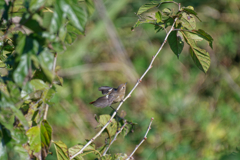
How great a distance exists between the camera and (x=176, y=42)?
1213mm

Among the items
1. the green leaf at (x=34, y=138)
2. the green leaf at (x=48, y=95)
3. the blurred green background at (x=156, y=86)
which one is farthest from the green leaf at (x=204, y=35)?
the blurred green background at (x=156, y=86)

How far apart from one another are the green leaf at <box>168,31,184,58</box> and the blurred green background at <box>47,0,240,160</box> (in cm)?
187

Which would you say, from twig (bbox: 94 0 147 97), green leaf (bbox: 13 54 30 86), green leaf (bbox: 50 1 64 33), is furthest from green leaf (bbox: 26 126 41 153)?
twig (bbox: 94 0 147 97)

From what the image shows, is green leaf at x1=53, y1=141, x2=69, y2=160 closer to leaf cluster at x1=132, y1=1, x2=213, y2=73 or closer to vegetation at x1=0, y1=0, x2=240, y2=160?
vegetation at x1=0, y1=0, x2=240, y2=160

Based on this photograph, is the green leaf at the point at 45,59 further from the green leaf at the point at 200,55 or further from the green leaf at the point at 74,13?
the green leaf at the point at 200,55

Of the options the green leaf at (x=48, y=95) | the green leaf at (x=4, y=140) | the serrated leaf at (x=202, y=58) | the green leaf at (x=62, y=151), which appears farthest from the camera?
the serrated leaf at (x=202, y=58)

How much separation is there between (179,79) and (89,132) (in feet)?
5.22

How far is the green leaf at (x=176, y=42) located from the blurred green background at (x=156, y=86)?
1870 mm

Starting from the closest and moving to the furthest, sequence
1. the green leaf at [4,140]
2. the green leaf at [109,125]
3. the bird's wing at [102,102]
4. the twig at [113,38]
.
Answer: the green leaf at [4,140] < the green leaf at [109,125] < the bird's wing at [102,102] < the twig at [113,38]

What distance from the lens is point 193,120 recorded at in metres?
3.18

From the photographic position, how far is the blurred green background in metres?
2.99

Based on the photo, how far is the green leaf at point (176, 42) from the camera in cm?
120

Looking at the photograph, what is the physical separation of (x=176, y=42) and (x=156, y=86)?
255 cm

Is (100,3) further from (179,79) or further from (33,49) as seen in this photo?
(33,49)
